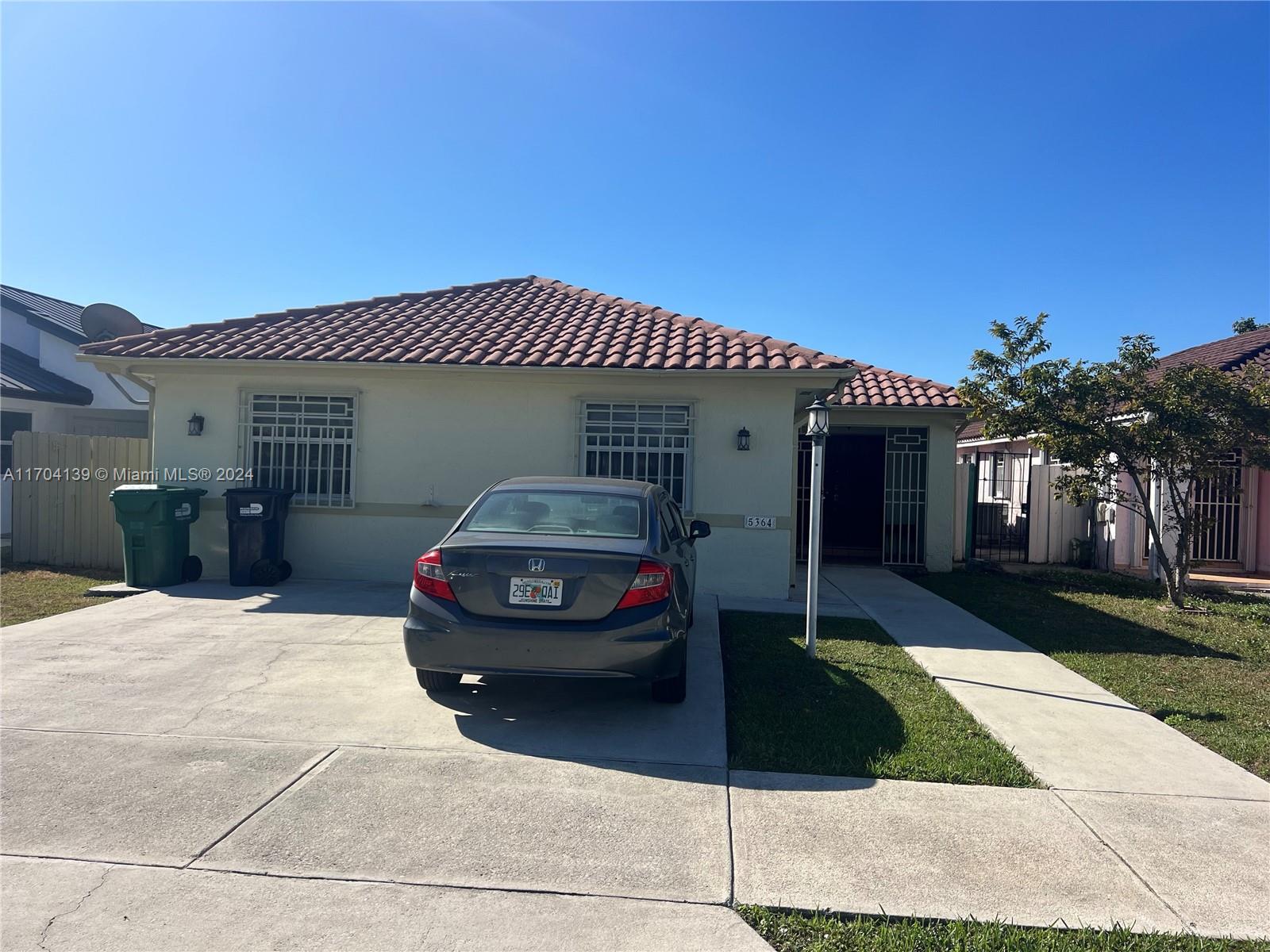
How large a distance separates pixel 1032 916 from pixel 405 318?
1047 centimetres

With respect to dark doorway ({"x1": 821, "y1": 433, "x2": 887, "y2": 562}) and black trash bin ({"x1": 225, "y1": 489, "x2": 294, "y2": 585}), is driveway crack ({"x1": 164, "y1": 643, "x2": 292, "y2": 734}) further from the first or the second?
dark doorway ({"x1": 821, "y1": 433, "x2": 887, "y2": 562})

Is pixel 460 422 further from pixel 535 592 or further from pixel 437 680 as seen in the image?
pixel 535 592

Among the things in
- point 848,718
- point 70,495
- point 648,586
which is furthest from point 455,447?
point 848,718

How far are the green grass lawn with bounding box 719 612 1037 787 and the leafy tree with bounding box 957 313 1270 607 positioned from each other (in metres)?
4.40

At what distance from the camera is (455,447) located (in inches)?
384

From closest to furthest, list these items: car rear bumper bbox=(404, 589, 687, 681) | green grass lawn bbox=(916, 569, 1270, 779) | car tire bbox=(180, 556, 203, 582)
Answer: car rear bumper bbox=(404, 589, 687, 681) < green grass lawn bbox=(916, 569, 1270, 779) < car tire bbox=(180, 556, 203, 582)

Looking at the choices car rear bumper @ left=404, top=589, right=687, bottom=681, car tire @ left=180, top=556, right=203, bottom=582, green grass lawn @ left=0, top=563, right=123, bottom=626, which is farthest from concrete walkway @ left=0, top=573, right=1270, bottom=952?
car tire @ left=180, top=556, right=203, bottom=582

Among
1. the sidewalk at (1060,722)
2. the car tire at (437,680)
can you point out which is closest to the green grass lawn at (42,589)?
Answer: the car tire at (437,680)

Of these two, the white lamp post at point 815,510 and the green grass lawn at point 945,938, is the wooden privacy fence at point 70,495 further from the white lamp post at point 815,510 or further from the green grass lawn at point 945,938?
the green grass lawn at point 945,938

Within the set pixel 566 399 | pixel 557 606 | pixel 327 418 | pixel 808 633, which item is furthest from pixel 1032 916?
pixel 327 418

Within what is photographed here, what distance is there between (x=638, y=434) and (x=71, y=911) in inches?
288

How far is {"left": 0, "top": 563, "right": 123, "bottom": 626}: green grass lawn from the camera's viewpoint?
26.4 ft

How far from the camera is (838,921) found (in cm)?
296

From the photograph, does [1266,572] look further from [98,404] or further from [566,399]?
[98,404]
